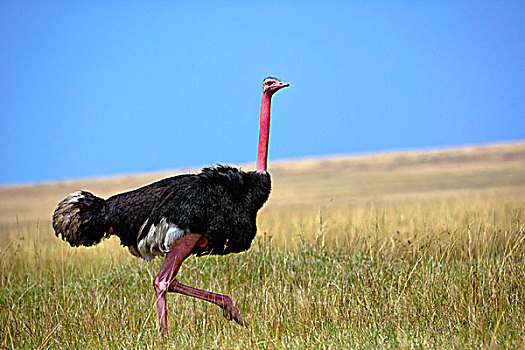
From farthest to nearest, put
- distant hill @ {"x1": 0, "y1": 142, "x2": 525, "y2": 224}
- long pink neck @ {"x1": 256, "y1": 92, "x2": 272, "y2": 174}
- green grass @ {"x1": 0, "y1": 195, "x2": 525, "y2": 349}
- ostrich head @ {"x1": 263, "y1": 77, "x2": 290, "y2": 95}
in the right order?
distant hill @ {"x1": 0, "y1": 142, "x2": 525, "y2": 224}
ostrich head @ {"x1": 263, "y1": 77, "x2": 290, "y2": 95}
long pink neck @ {"x1": 256, "y1": 92, "x2": 272, "y2": 174}
green grass @ {"x1": 0, "y1": 195, "x2": 525, "y2": 349}

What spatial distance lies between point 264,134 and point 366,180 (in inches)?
1458

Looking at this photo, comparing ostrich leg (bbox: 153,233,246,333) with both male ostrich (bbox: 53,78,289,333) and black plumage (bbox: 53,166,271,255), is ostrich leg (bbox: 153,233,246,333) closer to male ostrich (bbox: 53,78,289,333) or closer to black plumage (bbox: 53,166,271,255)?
male ostrich (bbox: 53,78,289,333)

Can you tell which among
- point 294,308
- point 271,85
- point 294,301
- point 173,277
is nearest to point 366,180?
point 271,85

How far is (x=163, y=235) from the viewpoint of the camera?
682cm

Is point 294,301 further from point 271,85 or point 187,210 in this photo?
point 271,85

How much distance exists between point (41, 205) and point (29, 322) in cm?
3874

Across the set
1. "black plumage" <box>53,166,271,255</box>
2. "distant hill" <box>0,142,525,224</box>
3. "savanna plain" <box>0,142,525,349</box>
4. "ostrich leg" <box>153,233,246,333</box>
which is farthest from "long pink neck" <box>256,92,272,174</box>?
"distant hill" <box>0,142,525,224</box>

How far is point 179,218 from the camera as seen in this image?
6.75 meters

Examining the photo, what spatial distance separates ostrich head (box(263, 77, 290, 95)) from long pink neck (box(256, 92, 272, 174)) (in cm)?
5

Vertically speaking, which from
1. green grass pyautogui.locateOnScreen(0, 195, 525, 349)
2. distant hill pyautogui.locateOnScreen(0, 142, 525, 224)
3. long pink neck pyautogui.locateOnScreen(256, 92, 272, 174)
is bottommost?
green grass pyautogui.locateOnScreen(0, 195, 525, 349)

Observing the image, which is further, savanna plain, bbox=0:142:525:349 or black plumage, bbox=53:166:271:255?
black plumage, bbox=53:166:271:255

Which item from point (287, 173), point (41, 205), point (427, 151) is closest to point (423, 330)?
point (41, 205)

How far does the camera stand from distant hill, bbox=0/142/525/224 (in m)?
36.7

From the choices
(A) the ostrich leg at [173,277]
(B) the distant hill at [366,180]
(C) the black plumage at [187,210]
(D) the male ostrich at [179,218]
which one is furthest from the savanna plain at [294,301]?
(B) the distant hill at [366,180]
